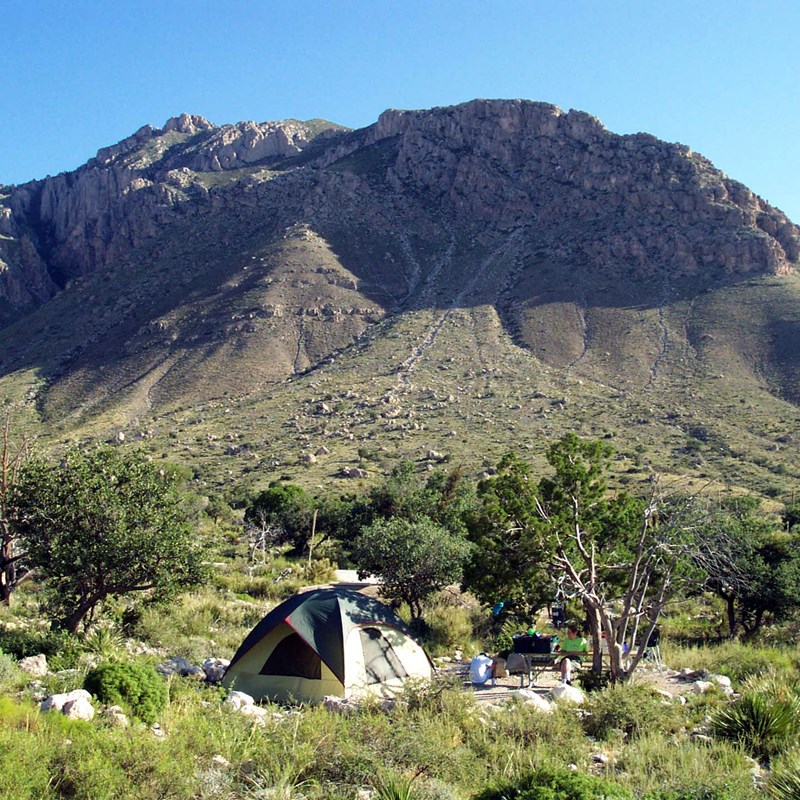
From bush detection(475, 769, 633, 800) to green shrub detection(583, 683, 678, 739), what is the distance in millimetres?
3008

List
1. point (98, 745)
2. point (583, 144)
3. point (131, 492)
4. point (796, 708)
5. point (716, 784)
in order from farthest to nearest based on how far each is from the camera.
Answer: point (583, 144) < point (131, 492) < point (796, 708) < point (98, 745) < point (716, 784)

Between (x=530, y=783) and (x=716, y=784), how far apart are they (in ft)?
5.87

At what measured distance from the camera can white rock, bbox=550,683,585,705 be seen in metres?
11.5

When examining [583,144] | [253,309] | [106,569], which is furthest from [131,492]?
[583,144]

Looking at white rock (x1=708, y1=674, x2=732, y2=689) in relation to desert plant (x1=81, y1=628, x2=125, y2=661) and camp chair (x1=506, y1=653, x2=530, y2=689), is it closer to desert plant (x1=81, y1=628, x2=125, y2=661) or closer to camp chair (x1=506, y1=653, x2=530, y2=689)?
camp chair (x1=506, y1=653, x2=530, y2=689)

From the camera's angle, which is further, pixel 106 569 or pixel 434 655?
pixel 434 655

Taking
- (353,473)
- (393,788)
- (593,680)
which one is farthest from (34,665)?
(353,473)

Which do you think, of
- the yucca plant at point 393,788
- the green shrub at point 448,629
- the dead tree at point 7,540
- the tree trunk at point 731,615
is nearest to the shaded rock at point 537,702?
the yucca plant at point 393,788

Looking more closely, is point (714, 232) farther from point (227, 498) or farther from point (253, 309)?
point (227, 498)

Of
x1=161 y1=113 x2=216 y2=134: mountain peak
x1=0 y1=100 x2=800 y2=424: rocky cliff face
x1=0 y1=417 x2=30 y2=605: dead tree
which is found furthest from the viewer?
x1=161 y1=113 x2=216 y2=134: mountain peak

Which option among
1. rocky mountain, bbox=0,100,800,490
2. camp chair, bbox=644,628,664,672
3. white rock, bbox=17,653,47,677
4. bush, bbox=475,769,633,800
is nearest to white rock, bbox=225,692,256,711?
white rock, bbox=17,653,47,677

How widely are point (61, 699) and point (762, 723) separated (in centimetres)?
903

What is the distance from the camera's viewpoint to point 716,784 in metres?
7.06

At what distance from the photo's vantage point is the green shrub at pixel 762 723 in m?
9.05
